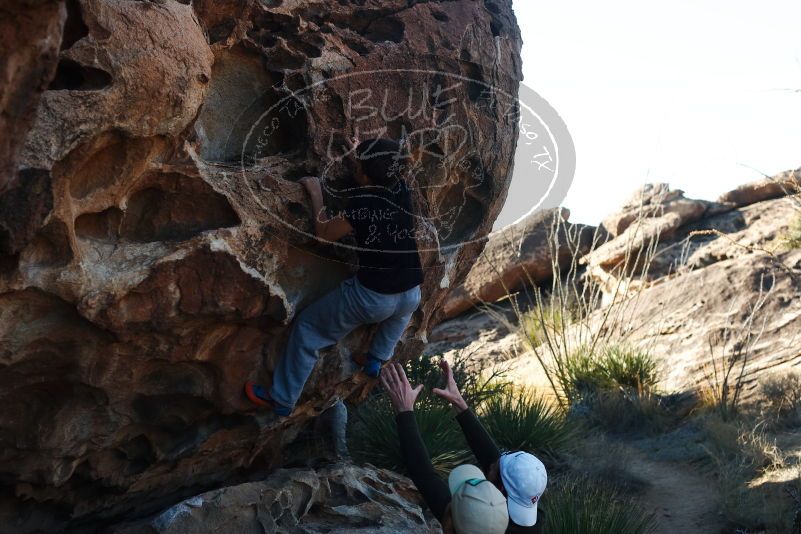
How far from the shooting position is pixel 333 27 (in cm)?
540

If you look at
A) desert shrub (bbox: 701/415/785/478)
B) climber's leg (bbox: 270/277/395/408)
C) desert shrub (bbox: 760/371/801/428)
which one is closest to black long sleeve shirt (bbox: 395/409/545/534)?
climber's leg (bbox: 270/277/395/408)

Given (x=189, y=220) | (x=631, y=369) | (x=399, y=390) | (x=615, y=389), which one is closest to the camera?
(x=189, y=220)

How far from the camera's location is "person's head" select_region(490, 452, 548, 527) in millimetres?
4195

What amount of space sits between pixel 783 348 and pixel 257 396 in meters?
7.72

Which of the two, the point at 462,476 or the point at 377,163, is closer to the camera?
the point at 462,476

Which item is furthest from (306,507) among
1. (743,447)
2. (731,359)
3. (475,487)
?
(731,359)

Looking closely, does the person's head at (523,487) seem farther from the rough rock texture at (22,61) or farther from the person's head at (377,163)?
the rough rock texture at (22,61)

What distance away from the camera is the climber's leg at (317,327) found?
5.10 m

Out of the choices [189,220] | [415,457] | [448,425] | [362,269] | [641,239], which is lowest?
[641,239]

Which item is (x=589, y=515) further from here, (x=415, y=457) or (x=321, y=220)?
(x=321, y=220)

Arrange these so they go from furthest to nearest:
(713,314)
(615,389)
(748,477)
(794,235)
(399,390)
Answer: (794,235) → (713,314) → (615,389) → (748,477) → (399,390)

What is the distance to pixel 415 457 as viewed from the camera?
441 cm

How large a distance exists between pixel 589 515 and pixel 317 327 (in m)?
2.58

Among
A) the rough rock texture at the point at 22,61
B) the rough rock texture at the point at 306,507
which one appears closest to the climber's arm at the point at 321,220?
the rough rock texture at the point at 306,507
